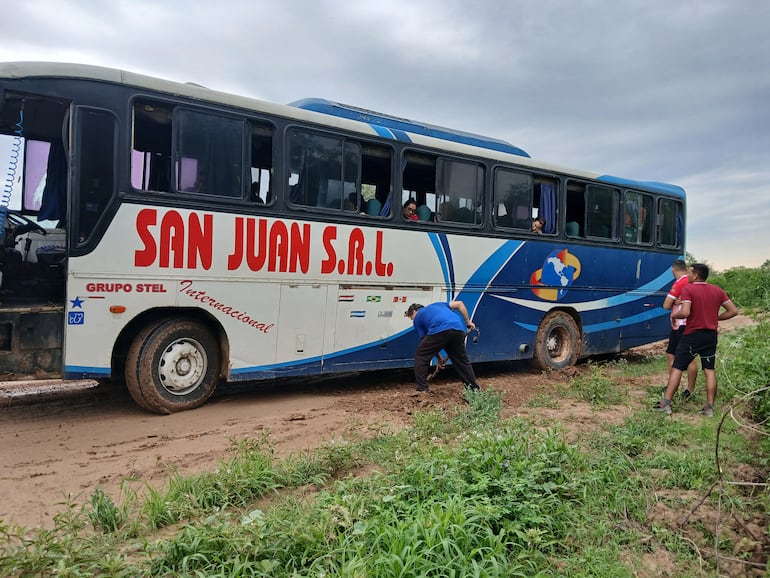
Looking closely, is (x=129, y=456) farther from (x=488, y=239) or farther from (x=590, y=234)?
(x=590, y=234)

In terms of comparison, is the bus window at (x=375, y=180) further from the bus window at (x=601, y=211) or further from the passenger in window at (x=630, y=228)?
the passenger in window at (x=630, y=228)

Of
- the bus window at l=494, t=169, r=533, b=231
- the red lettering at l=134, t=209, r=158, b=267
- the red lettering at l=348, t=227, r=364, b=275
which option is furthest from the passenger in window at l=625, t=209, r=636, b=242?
the red lettering at l=134, t=209, r=158, b=267

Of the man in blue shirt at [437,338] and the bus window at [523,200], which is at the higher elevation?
the bus window at [523,200]

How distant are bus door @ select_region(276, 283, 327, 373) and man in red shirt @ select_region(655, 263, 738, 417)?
4.21 meters

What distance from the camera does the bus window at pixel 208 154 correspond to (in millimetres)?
6113

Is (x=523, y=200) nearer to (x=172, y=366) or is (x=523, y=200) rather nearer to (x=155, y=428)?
(x=172, y=366)

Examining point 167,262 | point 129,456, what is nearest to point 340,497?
point 129,456

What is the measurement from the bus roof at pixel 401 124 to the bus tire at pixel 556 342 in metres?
2.94

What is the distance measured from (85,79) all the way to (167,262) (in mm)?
1943

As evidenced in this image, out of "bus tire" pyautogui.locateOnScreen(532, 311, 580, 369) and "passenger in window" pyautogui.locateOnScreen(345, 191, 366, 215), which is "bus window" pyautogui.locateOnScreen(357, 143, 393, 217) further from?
"bus tire" pyautogui.locateOnScreen(532, 311, 580, 369)

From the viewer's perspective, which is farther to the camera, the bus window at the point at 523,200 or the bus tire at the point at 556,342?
the bus tire at the point at 556,342

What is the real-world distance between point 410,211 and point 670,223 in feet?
23.1

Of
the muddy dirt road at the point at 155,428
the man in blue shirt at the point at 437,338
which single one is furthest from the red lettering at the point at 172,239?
the man in blue shirt at the point at 437,338

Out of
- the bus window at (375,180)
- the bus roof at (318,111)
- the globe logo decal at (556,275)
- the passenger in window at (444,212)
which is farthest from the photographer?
the globe logo decal at (556,275)
